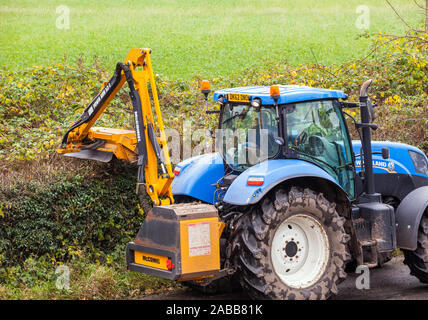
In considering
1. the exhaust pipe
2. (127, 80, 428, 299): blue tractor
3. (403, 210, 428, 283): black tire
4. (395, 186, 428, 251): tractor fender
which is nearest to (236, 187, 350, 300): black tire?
(127, 80, 428, 299): blue tractor

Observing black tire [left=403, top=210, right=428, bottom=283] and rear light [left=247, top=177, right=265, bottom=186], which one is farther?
black tire [left=403, top=210, right=428, bottom=283]

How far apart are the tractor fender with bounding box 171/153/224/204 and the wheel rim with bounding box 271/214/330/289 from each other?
1125 mm

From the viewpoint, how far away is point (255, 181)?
6.29m

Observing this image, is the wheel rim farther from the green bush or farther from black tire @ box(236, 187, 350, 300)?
the green bush

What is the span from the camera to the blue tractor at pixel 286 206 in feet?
20.5

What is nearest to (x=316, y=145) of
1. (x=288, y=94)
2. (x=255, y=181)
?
(x=288, y=94)

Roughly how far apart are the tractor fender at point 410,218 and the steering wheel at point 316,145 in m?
1.40

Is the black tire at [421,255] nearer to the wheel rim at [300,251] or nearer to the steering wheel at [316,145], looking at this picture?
the wheel rim at [300,251]

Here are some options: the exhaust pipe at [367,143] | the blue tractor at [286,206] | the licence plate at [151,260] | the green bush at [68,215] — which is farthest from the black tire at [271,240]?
the green bush at [68,215]

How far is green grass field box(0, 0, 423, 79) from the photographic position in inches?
797

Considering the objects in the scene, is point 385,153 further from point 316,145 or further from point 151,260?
point 151,260

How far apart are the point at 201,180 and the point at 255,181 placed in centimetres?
122

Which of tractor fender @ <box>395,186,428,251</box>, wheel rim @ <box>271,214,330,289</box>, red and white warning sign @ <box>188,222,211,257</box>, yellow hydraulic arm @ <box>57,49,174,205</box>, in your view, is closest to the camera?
red and white warning sign @ <box>188,222,211,257</box>
